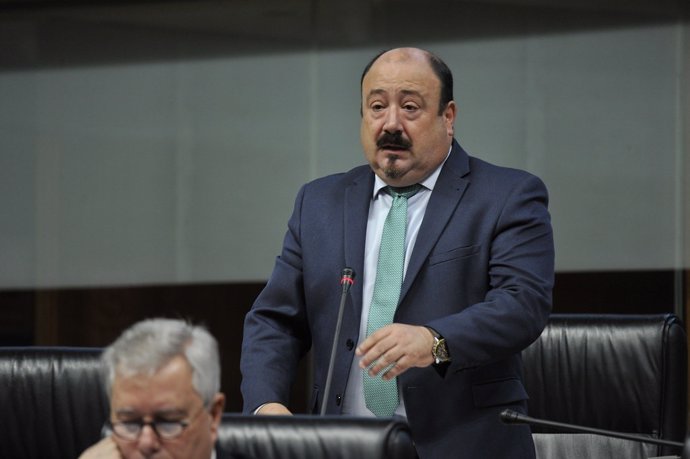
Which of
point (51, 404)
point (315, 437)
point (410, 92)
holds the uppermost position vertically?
point (410, 92)

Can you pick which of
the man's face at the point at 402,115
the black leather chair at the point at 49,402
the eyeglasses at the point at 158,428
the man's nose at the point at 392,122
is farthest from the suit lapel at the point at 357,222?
the eyeglasses at the point at 158,428

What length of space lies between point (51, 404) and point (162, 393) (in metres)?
1.34

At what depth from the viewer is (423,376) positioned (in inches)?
109

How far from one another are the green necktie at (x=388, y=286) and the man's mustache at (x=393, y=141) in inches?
5.0

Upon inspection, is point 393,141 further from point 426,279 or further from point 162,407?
point 162,407

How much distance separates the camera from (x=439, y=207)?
2852mm

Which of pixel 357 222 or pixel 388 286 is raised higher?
pixel 357 222

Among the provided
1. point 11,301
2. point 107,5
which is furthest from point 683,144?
point 11,301

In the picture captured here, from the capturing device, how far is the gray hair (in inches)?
74.9

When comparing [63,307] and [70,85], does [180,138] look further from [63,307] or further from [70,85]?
[63,307]

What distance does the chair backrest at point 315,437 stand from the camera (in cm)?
200

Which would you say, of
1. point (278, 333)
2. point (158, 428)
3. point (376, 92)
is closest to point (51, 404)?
point (278, 333)

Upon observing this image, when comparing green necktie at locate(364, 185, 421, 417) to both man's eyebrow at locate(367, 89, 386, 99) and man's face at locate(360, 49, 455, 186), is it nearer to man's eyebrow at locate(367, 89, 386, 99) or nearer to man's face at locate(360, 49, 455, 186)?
man's face at locate(360, 49, 455, 186)

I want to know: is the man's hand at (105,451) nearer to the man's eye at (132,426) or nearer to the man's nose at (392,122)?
the man's eye at (132,426)
